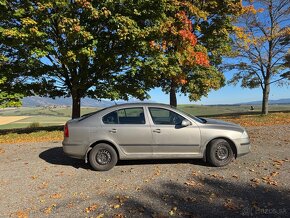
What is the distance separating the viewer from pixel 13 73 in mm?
14961

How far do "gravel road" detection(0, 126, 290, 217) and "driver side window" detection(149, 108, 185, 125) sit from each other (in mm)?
1096

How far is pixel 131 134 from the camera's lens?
7.40m

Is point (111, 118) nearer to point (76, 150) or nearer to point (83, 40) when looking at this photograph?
point (76, 150)

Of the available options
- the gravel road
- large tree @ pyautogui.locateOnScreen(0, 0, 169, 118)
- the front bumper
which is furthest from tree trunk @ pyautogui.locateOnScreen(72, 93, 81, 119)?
the front bumper

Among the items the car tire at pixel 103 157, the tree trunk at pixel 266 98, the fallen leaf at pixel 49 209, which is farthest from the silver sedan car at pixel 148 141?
the tree trunk at pixel 266 98

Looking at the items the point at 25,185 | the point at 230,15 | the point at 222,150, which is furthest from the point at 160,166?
the point at 230,15

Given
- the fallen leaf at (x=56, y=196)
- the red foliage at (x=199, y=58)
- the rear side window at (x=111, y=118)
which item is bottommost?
the fallen leaf at (x=56, y=196)

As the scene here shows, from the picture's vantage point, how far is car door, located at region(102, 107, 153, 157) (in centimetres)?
739

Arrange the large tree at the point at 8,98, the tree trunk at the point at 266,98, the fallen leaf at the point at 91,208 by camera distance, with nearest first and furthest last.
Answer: the fallen leaf at the point at 91,208 → the large tree at the point at 8,98 → the tree trunk at the point at 266,98

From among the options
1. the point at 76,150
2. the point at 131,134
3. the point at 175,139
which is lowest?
the point at 76,150

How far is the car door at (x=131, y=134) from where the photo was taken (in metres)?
7.39

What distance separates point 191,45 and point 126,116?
26.3ft

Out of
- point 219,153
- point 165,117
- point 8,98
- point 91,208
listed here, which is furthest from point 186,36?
point 91,208

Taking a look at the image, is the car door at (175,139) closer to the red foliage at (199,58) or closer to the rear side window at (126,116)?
the rear side window at (126,116)
